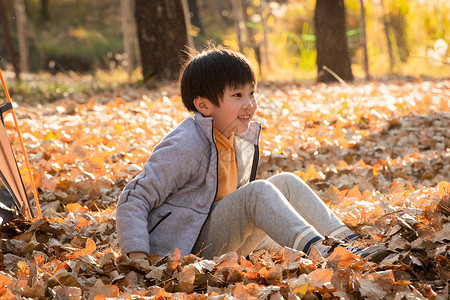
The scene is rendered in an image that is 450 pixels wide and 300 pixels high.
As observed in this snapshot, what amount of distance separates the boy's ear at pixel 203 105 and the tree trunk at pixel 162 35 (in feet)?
18.4

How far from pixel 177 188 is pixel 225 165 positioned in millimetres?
261

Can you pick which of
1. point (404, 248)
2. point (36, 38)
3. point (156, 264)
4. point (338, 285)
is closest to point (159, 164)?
point (156, 264)

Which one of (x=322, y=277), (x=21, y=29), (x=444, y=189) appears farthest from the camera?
(x=21, y=29)

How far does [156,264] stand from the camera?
2.12 m

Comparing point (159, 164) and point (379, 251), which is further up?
point (159, 164)

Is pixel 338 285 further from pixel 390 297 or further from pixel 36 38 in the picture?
pixel 36 38

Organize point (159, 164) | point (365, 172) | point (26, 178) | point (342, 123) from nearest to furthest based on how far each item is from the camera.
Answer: point (159, 164), point (26, 178), point (365, 172), point (342, 123)

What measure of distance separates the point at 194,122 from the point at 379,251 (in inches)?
35.7

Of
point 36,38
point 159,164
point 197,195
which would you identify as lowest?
point 36,38

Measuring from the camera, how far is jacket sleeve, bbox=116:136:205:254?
214 cm

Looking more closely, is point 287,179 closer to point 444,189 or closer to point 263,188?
point 263,188

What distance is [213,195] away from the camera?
7.63ft

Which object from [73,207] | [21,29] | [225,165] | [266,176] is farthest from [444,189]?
[21,29]

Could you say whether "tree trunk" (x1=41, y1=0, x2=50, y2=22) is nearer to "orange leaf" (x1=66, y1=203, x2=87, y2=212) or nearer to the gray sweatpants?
"orange leaf" (x1=66, y1=203, x2=87, y2=212)
